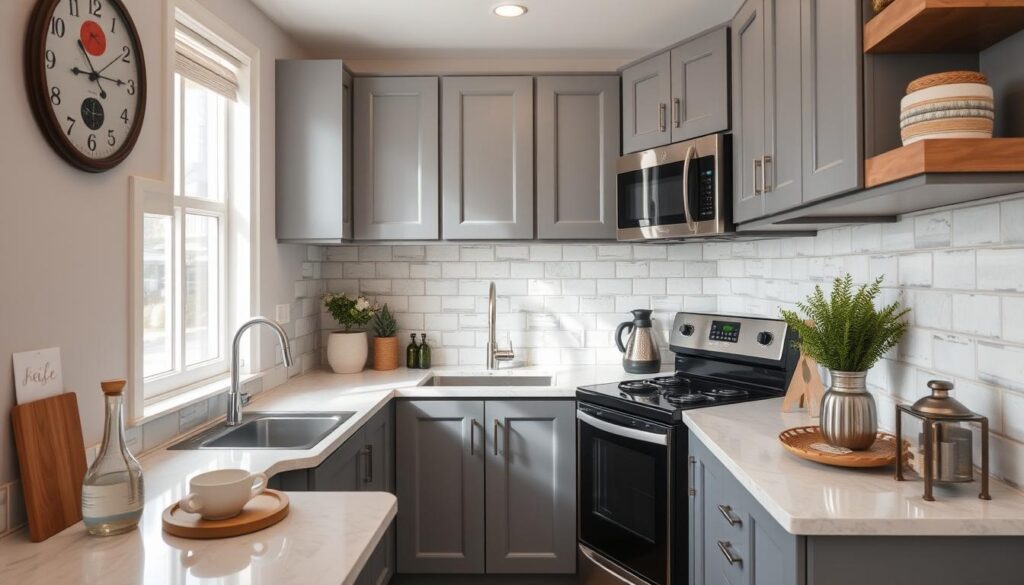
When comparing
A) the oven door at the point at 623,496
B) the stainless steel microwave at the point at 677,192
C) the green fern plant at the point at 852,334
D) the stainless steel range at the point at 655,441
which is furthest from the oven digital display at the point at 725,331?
the green fern plant at the point at 852,334

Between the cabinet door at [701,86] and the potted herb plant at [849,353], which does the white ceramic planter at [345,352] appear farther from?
the potted herb plant at [849,353]

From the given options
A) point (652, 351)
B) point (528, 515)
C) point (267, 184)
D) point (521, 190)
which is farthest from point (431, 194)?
point (528, 515)

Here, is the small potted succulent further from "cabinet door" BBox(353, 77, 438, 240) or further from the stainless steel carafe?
the stainless steel carafe

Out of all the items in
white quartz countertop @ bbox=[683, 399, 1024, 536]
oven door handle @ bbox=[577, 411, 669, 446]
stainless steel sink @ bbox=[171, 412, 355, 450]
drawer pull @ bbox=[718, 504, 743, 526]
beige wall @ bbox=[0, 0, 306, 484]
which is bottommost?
drawer pull @ bbox=[718, 504, 743, 526]

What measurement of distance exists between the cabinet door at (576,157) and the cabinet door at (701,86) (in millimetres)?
413

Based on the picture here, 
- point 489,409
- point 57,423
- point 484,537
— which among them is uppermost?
point 57,423

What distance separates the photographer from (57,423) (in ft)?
5.34

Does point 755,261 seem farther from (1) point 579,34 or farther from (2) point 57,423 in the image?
(2) point 57,423

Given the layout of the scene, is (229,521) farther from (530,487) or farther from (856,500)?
(530,487)

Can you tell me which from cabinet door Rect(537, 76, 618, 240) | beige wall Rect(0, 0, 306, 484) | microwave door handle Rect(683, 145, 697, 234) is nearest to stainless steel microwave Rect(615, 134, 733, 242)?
microwave door handle Rect(683, 145, 697, 234)

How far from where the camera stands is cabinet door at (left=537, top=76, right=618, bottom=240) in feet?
10.7

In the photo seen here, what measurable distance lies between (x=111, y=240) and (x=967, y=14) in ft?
6.94

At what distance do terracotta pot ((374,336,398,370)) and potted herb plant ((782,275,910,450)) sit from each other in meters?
2.13

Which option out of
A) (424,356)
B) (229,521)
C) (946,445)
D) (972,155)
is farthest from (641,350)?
(229,521)
